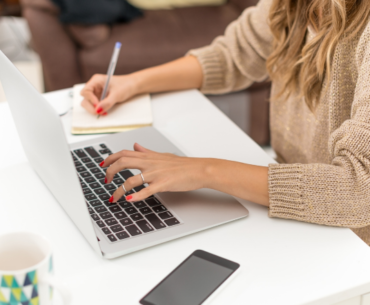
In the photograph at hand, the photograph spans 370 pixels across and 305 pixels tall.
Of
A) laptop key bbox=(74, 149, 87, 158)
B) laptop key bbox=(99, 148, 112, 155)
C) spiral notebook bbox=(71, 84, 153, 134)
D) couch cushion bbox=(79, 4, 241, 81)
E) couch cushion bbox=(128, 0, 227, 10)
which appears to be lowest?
couch cushion bbox=(79, 4, 241, 81)

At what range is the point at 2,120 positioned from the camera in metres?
0.97

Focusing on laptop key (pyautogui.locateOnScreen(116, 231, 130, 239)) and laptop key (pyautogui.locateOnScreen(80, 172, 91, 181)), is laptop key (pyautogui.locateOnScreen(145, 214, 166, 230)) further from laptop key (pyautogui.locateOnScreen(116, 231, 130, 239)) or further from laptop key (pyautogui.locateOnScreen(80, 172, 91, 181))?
laptop key (pyautogui.locateOnScreen(80, 172, 91, 181))

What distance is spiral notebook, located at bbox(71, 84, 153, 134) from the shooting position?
93 centimetres

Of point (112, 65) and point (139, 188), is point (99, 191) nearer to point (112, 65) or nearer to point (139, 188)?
point (139, 188)

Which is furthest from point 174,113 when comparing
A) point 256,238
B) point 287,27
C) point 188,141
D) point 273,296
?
point 273,296

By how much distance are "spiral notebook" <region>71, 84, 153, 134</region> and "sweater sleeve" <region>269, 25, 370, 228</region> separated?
345mm

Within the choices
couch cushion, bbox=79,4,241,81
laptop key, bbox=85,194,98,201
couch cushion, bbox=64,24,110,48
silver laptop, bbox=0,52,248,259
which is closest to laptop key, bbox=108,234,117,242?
silver laptop, bbox=0,52,248,259

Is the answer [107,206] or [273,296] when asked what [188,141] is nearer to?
[107,206]

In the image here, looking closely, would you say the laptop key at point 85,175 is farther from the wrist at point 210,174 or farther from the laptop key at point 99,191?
the wrist at point 210,174

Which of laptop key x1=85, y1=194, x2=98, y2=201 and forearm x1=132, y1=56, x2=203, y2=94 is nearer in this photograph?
laptop key x1=85, y1=194, x2=98, y2=201

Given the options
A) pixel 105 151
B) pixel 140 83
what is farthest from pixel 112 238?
pixel 140 83

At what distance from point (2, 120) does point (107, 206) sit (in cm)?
41

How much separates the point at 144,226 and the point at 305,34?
0.58 meters

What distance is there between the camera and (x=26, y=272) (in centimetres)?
44
